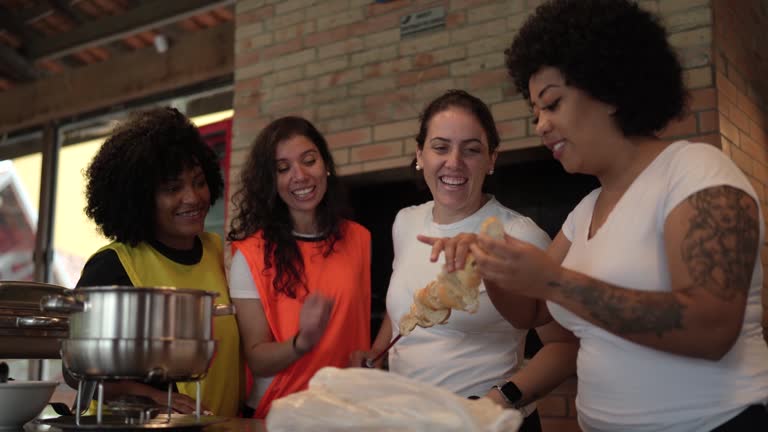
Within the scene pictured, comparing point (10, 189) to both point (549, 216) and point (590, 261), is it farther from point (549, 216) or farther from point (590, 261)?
point (590, 261)

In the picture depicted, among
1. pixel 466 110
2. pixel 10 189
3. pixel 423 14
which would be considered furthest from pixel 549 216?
pixel 10 189

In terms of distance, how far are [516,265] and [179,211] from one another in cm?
119

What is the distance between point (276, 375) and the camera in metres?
2.02

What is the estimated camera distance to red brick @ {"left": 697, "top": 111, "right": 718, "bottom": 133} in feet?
10.0

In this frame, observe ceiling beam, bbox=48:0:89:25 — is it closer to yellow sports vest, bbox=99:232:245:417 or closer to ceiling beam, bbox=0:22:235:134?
ceiling beam, bbox=0:22:235:134

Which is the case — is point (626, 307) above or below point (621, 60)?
below

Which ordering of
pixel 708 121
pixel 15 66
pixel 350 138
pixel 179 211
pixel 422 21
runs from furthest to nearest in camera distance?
1. pixel 15 66
2. pixel 350 138
3. pixel 422 21
4. pixel 708 121
5. pixel 179 211

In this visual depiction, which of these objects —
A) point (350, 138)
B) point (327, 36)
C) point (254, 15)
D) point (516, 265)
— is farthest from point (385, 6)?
point (516, 265)

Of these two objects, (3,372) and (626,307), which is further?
(3,372)

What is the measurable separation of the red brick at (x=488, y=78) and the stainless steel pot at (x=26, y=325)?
2.53 meters

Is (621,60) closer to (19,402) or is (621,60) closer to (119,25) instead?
(19,402)

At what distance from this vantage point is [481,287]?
185cm

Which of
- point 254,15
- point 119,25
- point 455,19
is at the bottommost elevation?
point 455,19

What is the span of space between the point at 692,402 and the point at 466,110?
105cm
